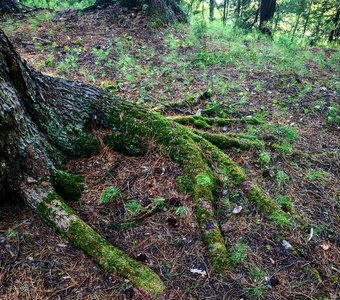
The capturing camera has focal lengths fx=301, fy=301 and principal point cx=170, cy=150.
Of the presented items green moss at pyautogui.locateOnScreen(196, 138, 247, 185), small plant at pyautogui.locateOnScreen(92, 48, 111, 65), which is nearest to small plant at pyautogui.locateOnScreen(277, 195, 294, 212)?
green moss at pyautogui.locateOnScreen(196, 138, 247, 185)

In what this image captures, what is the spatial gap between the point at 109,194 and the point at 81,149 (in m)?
0.75

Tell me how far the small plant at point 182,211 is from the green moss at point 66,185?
1043 millimetres

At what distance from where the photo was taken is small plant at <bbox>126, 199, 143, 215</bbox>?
10.1ft

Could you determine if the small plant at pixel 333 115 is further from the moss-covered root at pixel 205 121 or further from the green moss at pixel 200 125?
the green moss at pixel 200 125

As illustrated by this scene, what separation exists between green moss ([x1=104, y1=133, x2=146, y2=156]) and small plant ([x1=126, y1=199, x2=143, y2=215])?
773 millimetres

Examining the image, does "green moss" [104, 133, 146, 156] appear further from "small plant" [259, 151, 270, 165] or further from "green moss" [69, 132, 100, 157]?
"small plant" [259, 151, 270, 165]

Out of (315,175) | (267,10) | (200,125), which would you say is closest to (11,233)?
(200,125)

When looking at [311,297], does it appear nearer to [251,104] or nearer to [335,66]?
[251,104]

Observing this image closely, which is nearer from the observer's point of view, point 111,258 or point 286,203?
point 111,258

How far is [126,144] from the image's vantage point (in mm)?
3773

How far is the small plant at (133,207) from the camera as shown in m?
3.08

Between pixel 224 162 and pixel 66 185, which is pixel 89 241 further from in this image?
pixel 224 162

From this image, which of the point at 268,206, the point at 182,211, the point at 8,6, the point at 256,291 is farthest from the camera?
the point at 8,6

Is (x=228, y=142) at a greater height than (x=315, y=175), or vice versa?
(x=228, y=142)
